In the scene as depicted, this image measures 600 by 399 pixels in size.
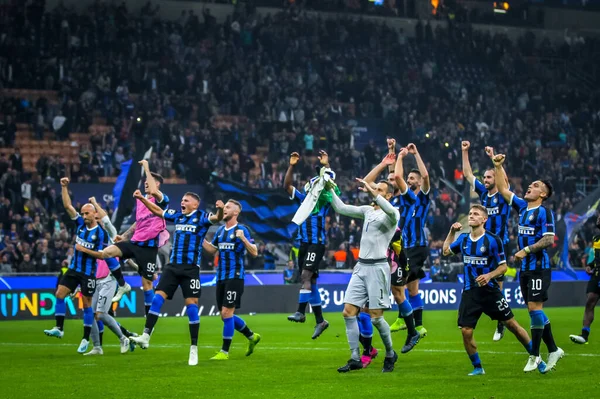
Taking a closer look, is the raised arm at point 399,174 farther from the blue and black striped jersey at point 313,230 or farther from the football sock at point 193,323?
the football sock at point 193,323

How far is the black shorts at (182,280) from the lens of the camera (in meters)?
16.0

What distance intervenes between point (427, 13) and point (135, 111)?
19.4 meters

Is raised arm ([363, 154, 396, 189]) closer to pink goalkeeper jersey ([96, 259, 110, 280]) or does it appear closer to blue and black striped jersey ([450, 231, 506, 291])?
blue and black striped jersey ([450, 231, 506, 291])

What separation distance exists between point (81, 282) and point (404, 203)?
5.73 m

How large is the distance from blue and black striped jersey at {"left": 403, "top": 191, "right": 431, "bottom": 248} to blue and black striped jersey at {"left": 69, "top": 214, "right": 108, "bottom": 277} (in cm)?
529

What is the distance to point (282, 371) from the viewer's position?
1433 centimetres

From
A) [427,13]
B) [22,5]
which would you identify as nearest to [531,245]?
[22,5]

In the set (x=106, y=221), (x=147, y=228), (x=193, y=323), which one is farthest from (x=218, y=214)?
(x=147, y=228)

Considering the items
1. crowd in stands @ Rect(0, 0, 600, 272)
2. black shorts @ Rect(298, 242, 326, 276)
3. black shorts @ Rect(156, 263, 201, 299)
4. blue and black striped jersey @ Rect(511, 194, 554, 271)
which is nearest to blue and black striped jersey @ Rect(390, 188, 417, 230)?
black shorts @ Rect(298, 242, 326, 276)

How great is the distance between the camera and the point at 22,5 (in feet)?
132

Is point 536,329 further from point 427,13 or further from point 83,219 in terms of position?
point 427,13

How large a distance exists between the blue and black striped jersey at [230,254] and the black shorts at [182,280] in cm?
43

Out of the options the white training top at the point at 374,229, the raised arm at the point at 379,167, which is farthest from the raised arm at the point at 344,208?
the raised arm at the point at 379,167

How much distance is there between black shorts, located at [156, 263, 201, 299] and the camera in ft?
52.4
